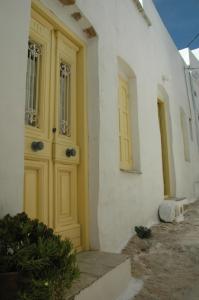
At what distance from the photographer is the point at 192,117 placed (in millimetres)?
9891

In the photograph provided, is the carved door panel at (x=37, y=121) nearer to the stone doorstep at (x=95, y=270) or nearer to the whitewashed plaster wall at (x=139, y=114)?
the stone doorstep at (x=95, y=270)

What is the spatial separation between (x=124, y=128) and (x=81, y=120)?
1.48 m

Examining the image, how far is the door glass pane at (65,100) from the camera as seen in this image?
3.01 metres

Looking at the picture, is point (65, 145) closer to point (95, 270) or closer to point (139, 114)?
point (95, 270)

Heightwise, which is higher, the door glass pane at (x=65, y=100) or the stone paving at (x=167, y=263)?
the door glass pane at (x=65, y=100)

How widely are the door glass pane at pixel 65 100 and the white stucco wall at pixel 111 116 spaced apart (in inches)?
11.3

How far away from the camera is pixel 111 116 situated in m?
3.56

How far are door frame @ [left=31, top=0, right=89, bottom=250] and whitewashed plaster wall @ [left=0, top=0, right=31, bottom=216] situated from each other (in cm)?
79

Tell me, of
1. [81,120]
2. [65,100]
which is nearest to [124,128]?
[81,120]

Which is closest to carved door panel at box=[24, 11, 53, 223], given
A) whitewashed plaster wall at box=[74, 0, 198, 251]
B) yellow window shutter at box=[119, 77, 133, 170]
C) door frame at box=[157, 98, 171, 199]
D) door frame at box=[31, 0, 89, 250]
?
door frame at box=[31, 0, 89, 250]

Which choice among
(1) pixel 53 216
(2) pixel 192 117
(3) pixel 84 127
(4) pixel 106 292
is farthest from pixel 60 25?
(2) pixel 192 117

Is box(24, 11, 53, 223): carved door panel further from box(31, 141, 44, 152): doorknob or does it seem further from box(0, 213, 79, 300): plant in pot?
box(0, 213, 79, 300): plant in pot

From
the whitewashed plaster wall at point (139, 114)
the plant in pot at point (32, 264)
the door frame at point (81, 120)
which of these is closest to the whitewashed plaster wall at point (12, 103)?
the plant in pot at point (32, 264)

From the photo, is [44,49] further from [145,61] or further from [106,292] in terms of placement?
[145,61]
